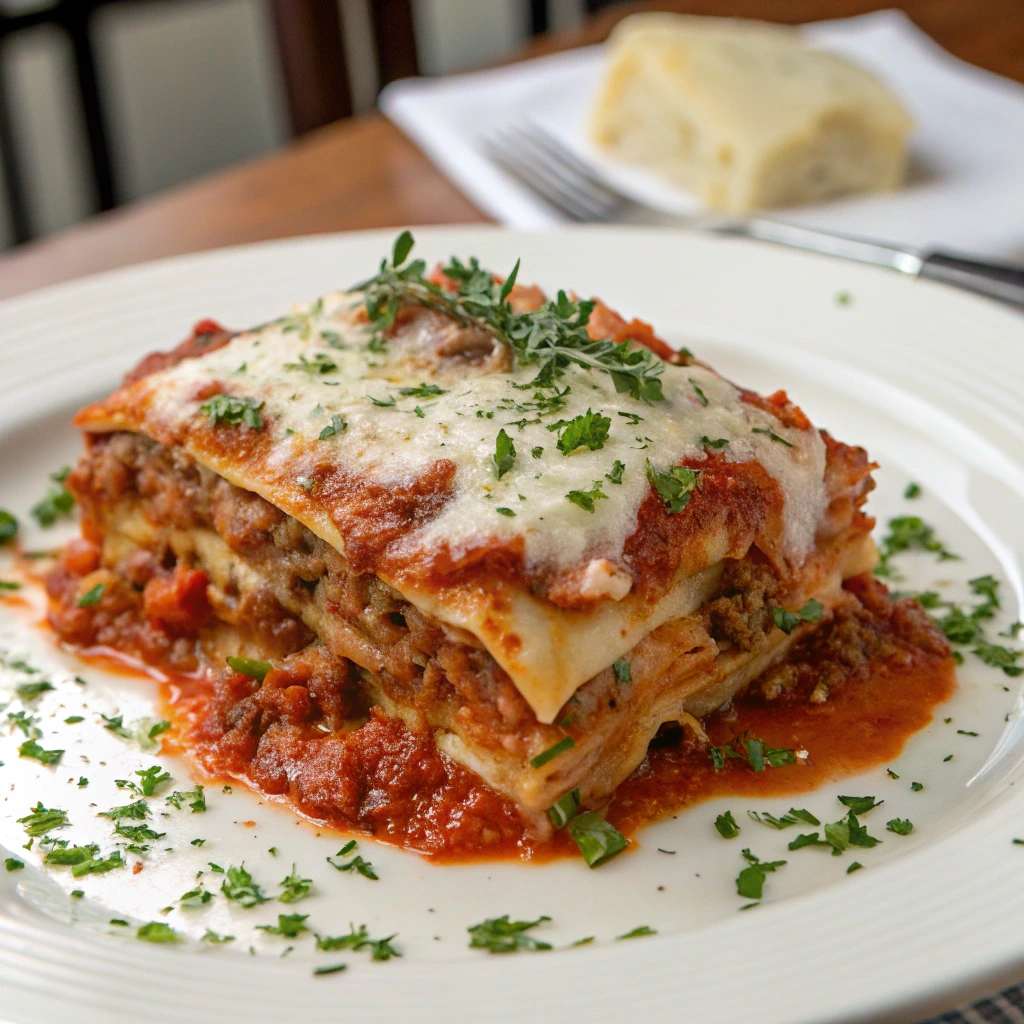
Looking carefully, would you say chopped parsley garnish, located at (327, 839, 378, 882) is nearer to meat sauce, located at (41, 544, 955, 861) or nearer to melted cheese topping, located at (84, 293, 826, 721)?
meat sauce, located at (41, 544, 955, 861)

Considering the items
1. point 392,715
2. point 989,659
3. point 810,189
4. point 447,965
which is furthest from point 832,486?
point 810,189

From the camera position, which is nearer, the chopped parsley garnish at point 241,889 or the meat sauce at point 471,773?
the chopped parsley garnish at point 241,889

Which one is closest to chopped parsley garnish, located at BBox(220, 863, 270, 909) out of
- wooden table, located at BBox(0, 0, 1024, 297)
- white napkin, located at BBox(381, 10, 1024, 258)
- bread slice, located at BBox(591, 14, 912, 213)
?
wooden table, located at BBox(0, 0, 1024, 297)

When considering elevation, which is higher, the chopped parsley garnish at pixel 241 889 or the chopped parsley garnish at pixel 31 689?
the chopped parsley garnish at pixel 31 689

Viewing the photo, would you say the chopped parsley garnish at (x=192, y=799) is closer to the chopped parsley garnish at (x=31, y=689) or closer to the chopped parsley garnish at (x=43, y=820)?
the chopped parsley garnish at (x=43, y=820)

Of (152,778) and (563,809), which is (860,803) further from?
(152,778)

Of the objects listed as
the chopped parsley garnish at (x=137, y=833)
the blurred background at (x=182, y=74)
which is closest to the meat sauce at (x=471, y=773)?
the chopped parsley garnish at (x=137, y=833)

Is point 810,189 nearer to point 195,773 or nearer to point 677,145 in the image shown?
point 677,145
